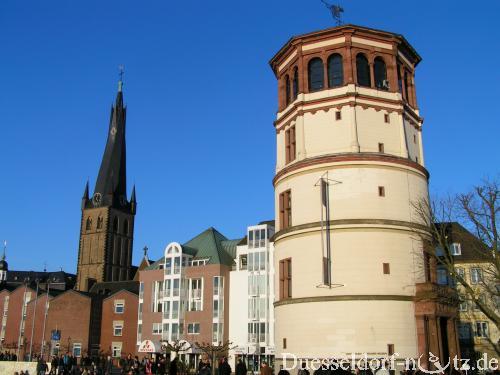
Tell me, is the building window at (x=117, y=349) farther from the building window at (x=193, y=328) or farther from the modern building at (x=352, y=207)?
the modern building at (x=352, y=207)

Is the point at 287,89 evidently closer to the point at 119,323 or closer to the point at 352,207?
the point at 352,207

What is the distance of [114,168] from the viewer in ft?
441

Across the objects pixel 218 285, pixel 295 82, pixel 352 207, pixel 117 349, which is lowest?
pixel 117 349

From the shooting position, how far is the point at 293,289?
1369 inches

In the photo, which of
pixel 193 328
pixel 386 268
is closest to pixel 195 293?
pixel 193 328

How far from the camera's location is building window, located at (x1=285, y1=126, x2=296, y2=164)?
38.5 metres

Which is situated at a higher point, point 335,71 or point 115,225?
point 115,225

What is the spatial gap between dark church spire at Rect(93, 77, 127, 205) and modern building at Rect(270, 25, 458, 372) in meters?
99.2

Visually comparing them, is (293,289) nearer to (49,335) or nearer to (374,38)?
(374,38)

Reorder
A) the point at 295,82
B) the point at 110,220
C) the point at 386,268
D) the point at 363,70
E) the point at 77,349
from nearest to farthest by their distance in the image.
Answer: the point at 386,268 < the point at 363,70 < the point at 295,82 < the point at 77,349 < the point at 110,220

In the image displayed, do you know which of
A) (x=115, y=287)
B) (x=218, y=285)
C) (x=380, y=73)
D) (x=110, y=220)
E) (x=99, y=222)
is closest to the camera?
(x=380, y=73)

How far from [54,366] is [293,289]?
2067 cm

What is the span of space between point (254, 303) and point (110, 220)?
7179 centimetres

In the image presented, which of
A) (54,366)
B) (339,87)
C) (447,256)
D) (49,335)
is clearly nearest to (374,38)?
(339,87)
